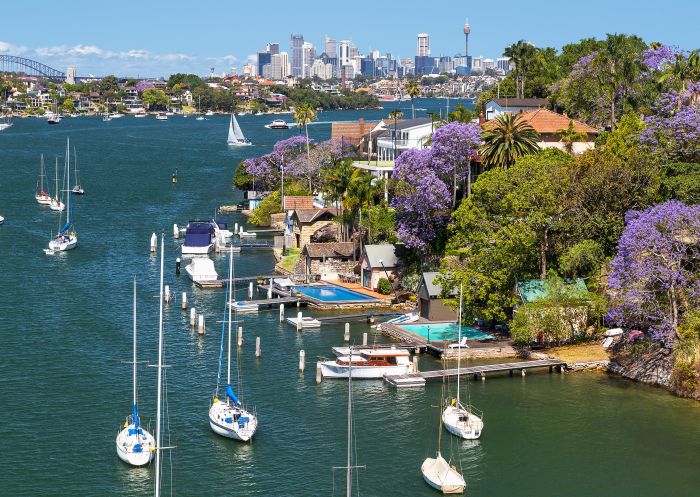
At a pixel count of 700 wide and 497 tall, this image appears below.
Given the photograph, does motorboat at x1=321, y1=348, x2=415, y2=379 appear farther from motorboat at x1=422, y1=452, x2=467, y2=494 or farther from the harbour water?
motorboat at x1=422, y1=452, x2=467, y2=494

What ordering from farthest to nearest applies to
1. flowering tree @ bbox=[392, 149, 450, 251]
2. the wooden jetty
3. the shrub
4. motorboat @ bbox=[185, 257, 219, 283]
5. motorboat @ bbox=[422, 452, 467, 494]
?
1. motorboat @ bbox=[185, 257, 219, 283]
2. the shrub
3. flowering tree @ bbox=[392, 149, 450, 251]
4. the wooden jetty
5. motorboat @ bbox=[422, 452, 467, 494]

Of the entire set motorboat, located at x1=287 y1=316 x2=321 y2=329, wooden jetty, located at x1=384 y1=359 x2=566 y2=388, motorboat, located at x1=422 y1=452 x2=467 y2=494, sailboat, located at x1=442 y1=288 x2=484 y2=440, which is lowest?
motorboat, located at x1=422 y1=452 x2=467 y2=494

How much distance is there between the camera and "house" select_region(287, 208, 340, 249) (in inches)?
4281

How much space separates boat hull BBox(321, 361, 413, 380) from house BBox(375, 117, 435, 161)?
58468 millimetres

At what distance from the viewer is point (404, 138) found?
129 m

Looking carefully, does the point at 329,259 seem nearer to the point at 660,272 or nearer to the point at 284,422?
the point at 284,422

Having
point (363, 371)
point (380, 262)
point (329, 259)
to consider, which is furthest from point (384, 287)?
point (363, 371)

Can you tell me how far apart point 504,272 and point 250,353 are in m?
20.0

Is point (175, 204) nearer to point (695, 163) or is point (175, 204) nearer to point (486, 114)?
point (486, 114)

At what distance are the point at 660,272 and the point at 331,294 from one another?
111 feet

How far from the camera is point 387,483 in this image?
173ft

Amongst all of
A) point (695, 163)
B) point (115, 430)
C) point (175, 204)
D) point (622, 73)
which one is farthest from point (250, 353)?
point (175, 204)

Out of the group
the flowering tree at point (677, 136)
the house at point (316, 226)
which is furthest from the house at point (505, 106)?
the flowering tree at point (677, 136)

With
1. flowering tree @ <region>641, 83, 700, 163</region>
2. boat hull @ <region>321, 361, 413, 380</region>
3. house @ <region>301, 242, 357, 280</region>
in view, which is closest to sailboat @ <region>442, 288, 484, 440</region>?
boat hull @ <region>321, 361, 413, 380</region>
